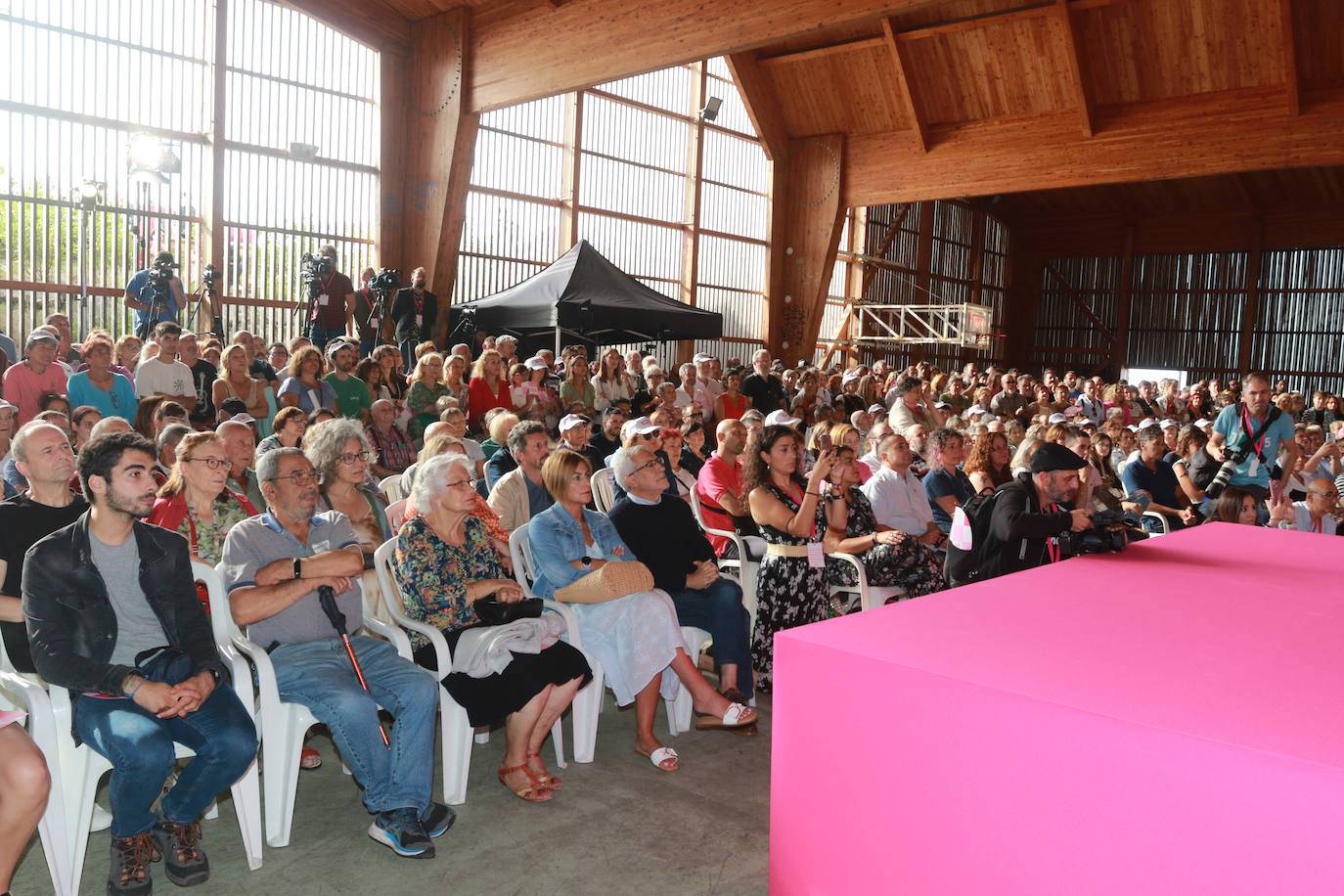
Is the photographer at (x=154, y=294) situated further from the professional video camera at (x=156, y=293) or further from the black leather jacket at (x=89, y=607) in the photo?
the black leather jacket at (x=89, y=607)

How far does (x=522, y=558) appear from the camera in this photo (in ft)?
12.2

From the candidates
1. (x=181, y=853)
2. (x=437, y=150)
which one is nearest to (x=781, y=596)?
(x=181, y=853)

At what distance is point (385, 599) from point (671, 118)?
44.1 feet

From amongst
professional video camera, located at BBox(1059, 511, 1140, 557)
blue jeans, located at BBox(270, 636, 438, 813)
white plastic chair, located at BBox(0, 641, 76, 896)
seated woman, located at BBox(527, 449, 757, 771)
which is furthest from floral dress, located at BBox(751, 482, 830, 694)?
white plastic chair, located at BBox(0, 641, 76, 896)

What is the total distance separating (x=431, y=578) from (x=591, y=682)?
649mm

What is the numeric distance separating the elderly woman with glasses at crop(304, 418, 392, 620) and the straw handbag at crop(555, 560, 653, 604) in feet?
2.11

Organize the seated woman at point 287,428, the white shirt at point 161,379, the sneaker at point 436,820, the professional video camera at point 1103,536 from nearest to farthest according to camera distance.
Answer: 1. the sneaker at point 436,820
2. the professional video camera at point 1103,536
3. the seated woman at point 287,428
4. the white shirt at point 161,379

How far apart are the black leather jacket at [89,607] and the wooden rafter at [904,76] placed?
13.4 metres

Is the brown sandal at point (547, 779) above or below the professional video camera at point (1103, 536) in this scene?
below

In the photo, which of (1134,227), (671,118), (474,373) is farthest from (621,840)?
(1134,227)

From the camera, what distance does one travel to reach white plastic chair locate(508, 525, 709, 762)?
3.39m

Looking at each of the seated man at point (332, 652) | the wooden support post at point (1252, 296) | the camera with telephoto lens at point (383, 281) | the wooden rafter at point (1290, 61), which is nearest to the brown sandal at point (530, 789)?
the seated man at point (332, 652)

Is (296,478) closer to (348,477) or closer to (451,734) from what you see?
(348,477)

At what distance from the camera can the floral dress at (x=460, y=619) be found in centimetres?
300
